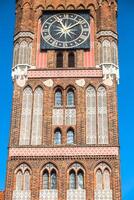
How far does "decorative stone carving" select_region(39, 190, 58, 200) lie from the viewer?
24797 millimetres

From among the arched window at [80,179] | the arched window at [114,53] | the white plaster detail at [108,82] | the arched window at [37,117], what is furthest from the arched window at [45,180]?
the arched window at [114,53]

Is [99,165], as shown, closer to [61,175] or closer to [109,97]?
[61,175]

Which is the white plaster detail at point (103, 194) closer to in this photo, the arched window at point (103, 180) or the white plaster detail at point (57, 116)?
the arched window at point (103, 180)

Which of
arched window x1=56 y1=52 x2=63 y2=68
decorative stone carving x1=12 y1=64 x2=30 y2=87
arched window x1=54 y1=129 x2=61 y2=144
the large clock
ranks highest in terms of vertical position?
Answer: the large clock

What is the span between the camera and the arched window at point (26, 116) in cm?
2648

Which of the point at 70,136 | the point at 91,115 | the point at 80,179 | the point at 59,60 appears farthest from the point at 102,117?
the point at 59,60

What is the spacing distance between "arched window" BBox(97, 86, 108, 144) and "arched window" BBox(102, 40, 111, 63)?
1.65 meters

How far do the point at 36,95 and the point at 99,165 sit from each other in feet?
16.1

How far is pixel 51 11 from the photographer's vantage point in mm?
30516

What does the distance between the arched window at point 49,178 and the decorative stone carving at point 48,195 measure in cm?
17

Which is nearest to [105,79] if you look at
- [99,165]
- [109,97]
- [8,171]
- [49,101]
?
[109,97]

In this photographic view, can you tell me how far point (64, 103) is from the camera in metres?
27.5

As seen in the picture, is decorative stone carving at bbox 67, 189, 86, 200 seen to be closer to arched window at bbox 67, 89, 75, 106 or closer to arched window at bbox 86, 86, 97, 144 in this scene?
arched window at bbox 86, 86, 97, 144

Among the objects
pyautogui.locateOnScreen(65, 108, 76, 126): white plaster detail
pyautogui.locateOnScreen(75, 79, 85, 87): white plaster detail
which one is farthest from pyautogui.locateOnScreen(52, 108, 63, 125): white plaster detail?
pyautogui.locateOnScreen(75, 79, 85, 87): white plaster detail
